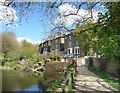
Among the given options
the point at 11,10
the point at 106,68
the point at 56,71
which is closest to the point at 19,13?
the point at 11,10

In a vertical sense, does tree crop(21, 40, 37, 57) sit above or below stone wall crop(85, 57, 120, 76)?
above

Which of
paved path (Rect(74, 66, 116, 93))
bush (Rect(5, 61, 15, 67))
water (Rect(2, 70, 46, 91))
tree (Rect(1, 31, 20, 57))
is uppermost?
tree (Rect(1, 31, 20, 57))

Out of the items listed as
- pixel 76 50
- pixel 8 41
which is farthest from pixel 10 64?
pixel 76 50

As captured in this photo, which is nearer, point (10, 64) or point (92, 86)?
point (92, 86)

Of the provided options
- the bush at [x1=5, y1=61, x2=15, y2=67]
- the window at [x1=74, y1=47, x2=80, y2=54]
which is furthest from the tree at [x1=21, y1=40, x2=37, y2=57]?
the window at [x1=74, y1=47, x2=80, y2=54]

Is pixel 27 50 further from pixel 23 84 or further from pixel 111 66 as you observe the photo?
pixel 111 66

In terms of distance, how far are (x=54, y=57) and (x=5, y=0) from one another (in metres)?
19.3

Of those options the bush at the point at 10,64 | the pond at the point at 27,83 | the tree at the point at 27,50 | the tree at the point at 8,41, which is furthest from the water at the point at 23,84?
the bush at the point at 10,64

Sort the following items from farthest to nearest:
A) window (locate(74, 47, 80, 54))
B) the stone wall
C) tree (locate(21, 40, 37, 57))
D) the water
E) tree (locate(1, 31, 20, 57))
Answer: window (locate(74, 47, 80, 54)) → tree (locate(21, 40, 37, 57)) → the water → the stone wall → tree (locate(1, 31, 20, 57))

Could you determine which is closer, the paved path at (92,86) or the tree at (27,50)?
the paved path at (92,86)

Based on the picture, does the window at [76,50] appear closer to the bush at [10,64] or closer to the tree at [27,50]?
the tree at [27,50]

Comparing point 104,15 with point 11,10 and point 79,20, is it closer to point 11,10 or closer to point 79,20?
point 79,20

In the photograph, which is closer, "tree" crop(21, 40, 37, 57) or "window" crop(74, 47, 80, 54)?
"tree" crop(21, 40, 37, 57)

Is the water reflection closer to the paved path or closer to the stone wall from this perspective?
the paved path
